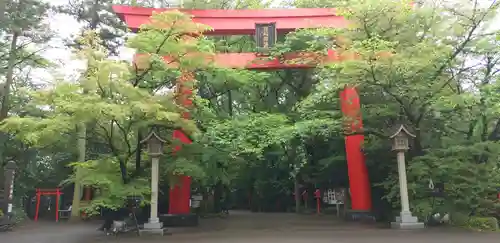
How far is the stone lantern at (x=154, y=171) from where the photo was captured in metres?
11.7

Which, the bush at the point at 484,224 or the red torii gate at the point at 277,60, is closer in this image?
the bush at the point at 484,224

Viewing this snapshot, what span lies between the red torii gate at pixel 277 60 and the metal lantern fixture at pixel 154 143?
84.6 inches

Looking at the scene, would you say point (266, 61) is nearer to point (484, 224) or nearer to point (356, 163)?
point (356, 163)

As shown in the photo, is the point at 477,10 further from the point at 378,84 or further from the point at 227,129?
the point at 227,129

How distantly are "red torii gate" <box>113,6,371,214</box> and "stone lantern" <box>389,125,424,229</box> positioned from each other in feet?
5.19

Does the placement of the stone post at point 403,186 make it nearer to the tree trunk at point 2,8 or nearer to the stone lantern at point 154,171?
the stone lantern at point 154,171

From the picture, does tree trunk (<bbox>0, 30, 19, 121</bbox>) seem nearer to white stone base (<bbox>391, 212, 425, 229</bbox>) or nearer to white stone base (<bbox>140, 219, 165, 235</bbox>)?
white stone base (<bbox>140, 219, 165, 235</bbox>)

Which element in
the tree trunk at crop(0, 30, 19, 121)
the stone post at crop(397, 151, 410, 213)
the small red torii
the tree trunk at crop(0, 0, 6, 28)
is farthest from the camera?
the small red torii

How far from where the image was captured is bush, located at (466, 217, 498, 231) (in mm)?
11117

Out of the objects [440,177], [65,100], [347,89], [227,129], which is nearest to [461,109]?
[440,177]

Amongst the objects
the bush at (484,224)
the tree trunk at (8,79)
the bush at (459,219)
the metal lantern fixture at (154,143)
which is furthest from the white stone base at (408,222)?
the tree trunk at (8,79)

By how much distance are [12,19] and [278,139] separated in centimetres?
1292

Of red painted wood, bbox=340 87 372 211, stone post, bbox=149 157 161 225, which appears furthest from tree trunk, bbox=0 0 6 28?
red painted wood, bbox=340 87 372 211

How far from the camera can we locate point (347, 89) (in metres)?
15.1
